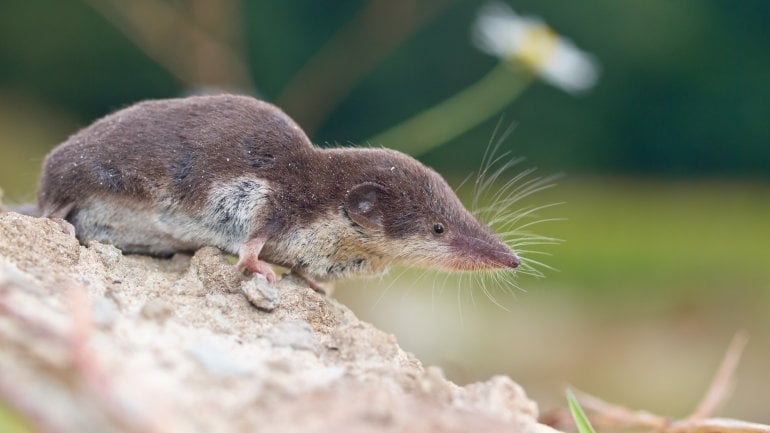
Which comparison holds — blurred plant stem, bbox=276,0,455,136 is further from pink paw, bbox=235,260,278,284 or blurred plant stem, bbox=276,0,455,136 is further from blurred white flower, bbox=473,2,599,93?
pink paw, bbox=235,260,278,284

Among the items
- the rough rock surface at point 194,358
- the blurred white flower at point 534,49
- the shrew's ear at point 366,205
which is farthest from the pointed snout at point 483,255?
the blurred white flower at point 534,49

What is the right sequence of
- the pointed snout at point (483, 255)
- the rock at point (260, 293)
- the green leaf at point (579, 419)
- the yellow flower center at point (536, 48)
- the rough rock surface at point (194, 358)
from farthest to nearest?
the yellow flower center at point (536, 48) < the pointed snout at point (483, 255) < the rock at point (260, 293) < the green leaf at point (579, 419) < the rough rock surface at point (194, 358)

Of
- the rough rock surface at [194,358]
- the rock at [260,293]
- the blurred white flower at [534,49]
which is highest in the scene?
the blurred white flower at [534,49]

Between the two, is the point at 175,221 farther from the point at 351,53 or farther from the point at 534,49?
the point at 351,53

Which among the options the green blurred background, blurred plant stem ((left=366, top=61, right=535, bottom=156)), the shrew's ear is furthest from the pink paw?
the green blurred background

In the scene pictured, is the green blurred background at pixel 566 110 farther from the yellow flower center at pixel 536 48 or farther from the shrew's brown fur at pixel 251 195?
the shrew's brown fur at pixel 251 195

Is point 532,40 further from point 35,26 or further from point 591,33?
point 35,26
